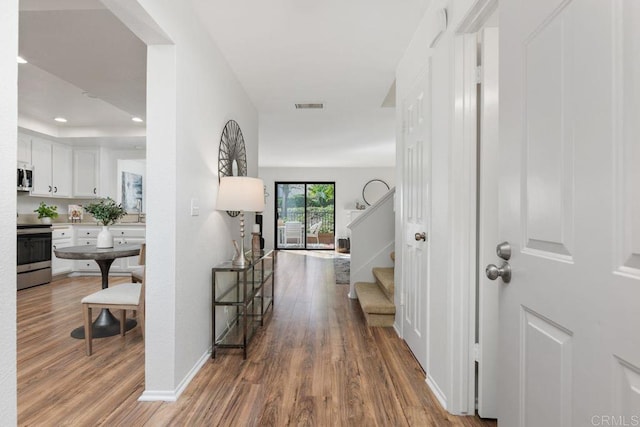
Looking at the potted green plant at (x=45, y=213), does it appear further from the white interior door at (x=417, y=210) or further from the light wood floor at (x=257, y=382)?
the white interior door at (x=417, y=210)

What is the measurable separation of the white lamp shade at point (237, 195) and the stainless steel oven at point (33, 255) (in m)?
3.81

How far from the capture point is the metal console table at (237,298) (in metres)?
2.41

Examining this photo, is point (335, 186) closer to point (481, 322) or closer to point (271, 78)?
point (271, 78)

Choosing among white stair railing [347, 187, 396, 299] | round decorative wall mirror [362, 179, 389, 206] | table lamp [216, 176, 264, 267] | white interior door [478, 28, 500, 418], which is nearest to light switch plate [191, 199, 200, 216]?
table lamp [216, 176, 264, 267]

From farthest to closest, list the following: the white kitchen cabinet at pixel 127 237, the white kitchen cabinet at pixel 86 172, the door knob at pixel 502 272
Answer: the white kitchen cabinet at pixel 86 172
the white kitchen cabinet at pixel 127 237
the door knob at pixel 502 272

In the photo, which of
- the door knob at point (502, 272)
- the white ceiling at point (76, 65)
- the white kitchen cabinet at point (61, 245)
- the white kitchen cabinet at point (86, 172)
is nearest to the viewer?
the door knob at point (502, 272)

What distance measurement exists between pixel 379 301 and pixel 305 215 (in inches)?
264

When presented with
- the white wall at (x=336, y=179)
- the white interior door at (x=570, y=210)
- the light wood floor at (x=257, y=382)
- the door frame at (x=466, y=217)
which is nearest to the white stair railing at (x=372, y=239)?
the light wood floor at (x=257, y=382)

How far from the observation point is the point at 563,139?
2.62ft

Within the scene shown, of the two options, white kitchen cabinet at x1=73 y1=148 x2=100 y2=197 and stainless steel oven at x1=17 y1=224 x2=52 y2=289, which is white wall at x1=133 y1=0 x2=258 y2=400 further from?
white kitchen cabinet at x1=73 y1=148 x2=100 y2=197

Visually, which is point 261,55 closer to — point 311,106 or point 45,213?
point 311,106

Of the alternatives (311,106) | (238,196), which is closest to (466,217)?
(238,196)

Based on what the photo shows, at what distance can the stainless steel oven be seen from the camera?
4.50 m

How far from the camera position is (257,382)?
2.05 m
